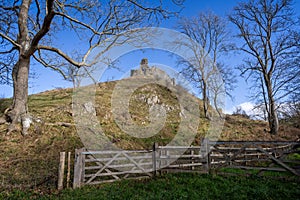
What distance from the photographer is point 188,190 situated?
5.71m

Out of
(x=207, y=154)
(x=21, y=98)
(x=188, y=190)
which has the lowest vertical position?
(x=188, y=190)

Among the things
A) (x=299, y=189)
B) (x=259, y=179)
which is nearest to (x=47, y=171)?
(x=259, y=179)

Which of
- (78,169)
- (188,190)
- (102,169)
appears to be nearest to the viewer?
(188,190)

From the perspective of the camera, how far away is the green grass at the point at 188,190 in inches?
204

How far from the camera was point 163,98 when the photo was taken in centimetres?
2719

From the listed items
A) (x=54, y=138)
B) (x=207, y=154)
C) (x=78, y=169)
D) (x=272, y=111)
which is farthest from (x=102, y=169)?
(x=272, y=111)

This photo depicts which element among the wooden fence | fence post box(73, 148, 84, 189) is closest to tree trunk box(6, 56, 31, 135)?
the wooden fence

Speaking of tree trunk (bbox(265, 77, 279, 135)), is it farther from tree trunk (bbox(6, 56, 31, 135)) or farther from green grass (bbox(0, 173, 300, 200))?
tree trunk (bbox(6, 56, 31, 135))

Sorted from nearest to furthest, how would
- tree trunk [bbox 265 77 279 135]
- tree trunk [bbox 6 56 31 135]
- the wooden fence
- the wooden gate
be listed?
the wooden gate < the wooden fence < tree trunk [bbox 6 56 31 135] < tree trunk [bbox 265 77 279 135]

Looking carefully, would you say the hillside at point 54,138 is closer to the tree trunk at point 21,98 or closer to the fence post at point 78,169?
the tree trunk at point 21,98

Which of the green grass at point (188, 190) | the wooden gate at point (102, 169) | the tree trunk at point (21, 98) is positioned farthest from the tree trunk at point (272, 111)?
the tree trunk at point (21, 98)

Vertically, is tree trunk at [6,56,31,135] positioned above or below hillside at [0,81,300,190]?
above

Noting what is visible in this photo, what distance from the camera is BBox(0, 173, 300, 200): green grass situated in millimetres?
5184

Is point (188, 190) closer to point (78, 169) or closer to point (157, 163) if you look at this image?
point (157, 163)
